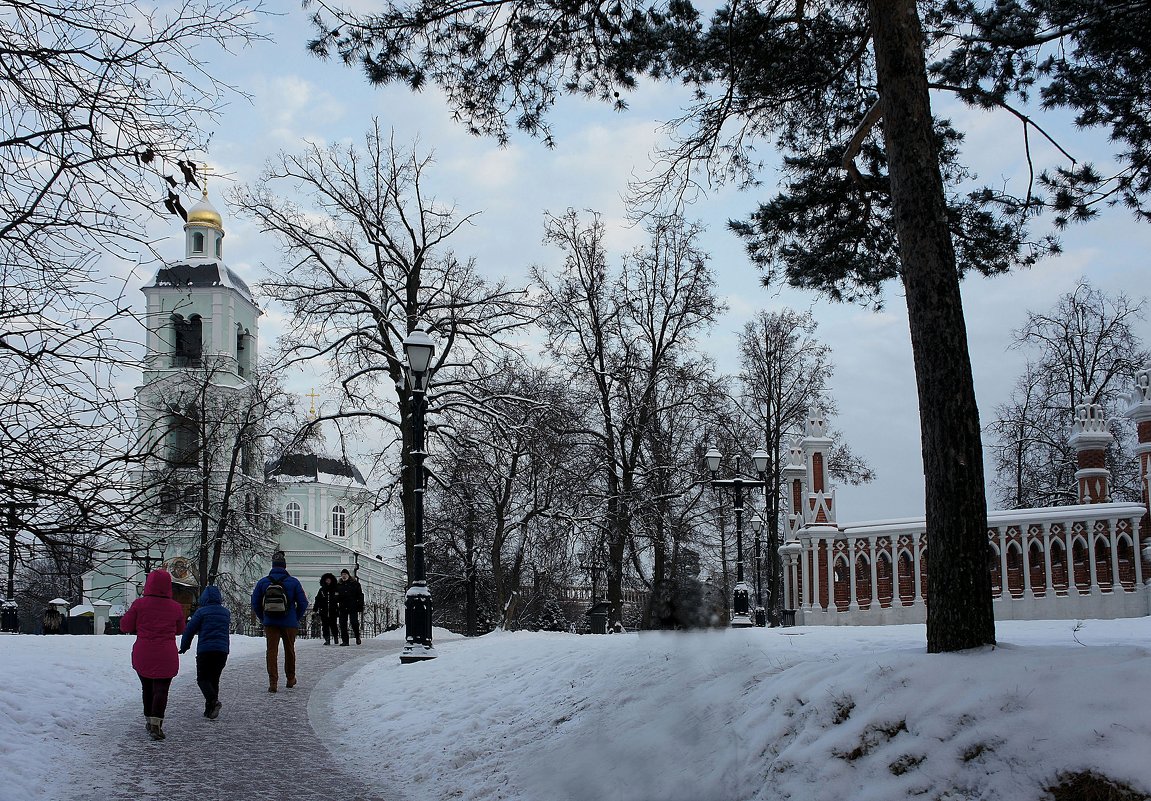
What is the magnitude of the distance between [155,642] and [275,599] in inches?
130

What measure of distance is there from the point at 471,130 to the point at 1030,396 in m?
30.8

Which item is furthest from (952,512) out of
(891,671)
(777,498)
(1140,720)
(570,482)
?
(777,498)

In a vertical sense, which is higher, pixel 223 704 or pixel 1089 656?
pixel 1089 656

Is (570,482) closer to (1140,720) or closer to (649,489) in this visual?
(649,489)

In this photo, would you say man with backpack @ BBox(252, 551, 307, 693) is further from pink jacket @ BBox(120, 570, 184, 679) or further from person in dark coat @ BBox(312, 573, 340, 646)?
person in dark coat @ BBox(312, 573, 340, 646)

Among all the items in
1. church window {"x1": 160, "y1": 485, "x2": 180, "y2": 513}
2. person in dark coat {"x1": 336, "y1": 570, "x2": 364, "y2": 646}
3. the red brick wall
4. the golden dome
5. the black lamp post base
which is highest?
the golden dome

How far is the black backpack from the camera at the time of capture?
1353 centimetres

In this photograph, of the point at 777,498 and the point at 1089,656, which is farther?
the point at 777,498

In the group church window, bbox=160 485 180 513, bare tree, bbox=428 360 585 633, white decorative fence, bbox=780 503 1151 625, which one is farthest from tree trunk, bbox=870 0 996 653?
bare tree, bbox=428 360 585 633

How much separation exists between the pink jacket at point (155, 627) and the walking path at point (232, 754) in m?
0.70

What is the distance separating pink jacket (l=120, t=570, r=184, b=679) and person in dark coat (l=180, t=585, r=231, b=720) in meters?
0.62

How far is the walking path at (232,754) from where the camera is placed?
780 centimetres

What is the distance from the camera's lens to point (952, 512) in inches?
248

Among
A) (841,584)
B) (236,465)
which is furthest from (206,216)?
(841,584)
